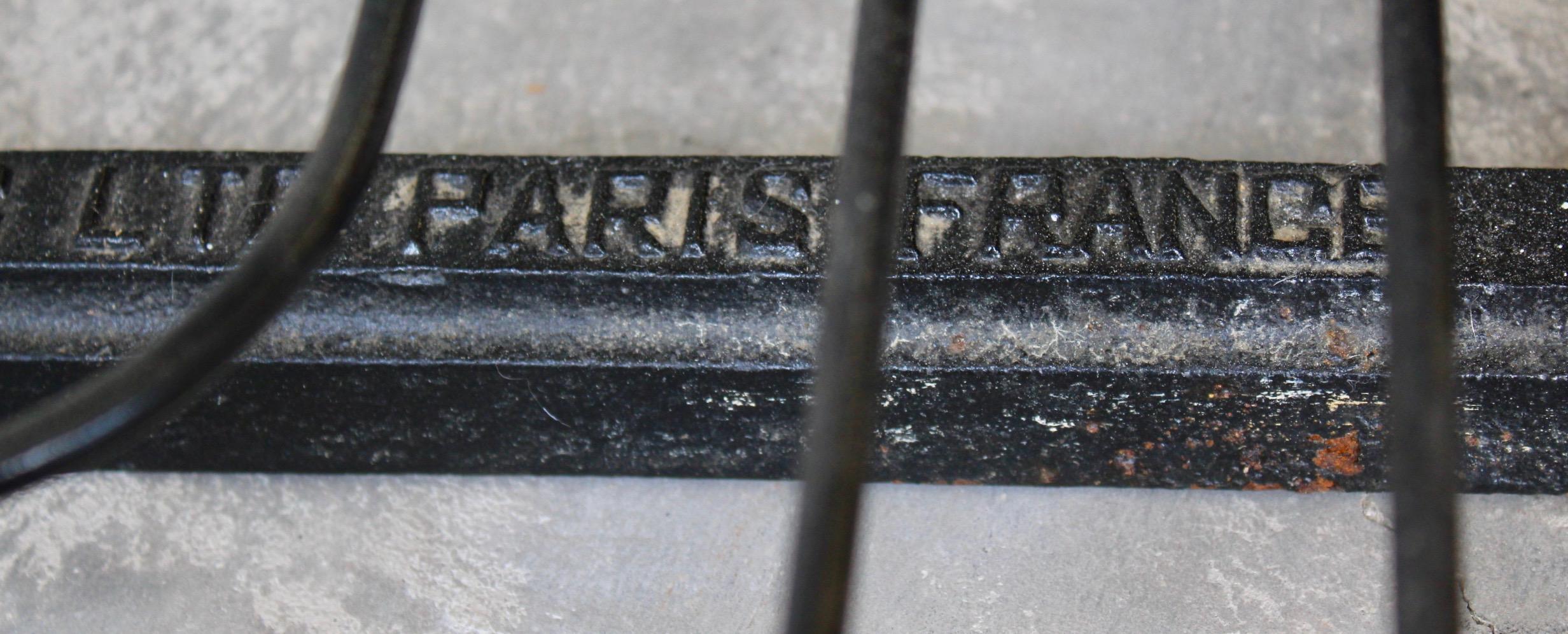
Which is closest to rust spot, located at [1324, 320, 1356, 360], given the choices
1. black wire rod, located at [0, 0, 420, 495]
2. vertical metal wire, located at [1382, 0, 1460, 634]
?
vertical metal wire, located at [1382, 0, 1460, 634]

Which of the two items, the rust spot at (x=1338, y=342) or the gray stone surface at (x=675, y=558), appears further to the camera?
the gray stone surface at (x=675, y=558)

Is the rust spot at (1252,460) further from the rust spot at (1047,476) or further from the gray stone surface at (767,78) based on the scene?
the gray stone surface at (767,78)

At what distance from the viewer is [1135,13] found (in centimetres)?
187

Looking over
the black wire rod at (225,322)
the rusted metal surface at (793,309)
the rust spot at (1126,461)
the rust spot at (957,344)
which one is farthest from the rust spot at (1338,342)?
the black wire rod at (225,322)

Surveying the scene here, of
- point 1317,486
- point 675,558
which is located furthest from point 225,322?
point 1317,486

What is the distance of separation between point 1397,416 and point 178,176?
1400 millimetres

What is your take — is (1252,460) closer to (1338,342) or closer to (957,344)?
(1338,342)

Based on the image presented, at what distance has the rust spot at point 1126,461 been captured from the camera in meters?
1.44

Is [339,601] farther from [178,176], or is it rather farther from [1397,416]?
[1397,416]

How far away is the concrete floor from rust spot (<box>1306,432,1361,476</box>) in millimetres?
68

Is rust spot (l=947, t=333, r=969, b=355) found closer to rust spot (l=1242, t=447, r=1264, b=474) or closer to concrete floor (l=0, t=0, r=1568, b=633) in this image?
concrete floor (l=0, t=0, r=1568, b=633)

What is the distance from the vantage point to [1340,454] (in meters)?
1.41

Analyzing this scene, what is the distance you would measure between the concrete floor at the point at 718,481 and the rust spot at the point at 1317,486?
0.01 metres

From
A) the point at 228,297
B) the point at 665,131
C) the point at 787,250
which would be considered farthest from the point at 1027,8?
the point at 228,297
